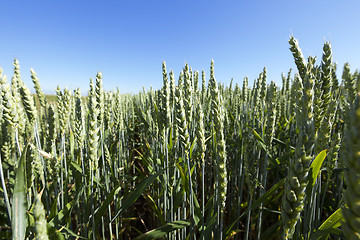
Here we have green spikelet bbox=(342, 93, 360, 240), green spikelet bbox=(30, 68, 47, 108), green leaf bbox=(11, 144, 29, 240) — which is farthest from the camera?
green spikelet bbox=(30, 68, 47, 108)

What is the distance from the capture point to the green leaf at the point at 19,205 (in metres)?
0.78

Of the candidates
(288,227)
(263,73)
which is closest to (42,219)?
(288,227)

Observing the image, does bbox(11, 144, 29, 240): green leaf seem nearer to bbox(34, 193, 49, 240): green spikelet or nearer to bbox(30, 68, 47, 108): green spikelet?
bbox(34, 193, 49, 240): green spikelet

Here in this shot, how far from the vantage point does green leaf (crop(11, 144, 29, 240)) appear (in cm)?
78

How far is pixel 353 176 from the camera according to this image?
0.40 meters


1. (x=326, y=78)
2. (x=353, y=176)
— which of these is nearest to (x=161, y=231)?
(x=353, y=176)

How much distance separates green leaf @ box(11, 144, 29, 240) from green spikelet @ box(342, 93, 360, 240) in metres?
1.11

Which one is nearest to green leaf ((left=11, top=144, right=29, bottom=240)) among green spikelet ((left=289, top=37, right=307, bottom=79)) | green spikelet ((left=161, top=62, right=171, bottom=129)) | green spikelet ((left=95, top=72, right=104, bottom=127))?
green spikelet ((left=95, top=72, right=104, bottom=127))

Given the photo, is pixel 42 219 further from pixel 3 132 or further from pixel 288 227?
pixel 3 132

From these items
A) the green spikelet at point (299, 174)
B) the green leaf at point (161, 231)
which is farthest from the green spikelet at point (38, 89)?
the green spikelet at point (299, 174)

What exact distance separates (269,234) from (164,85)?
1.50 m

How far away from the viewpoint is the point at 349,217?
0.43 m

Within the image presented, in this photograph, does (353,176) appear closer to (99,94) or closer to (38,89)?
(99,94)

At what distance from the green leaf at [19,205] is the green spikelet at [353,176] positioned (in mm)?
1109
